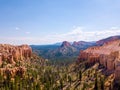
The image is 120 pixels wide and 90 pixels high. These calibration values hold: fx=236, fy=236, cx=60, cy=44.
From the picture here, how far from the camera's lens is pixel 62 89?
553 ft

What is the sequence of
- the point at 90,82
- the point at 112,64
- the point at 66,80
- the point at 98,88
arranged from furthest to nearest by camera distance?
the point at 66,80, the point at 112,64, the point at 90,82, the point at 98,88

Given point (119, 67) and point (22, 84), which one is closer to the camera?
point (119, 67)

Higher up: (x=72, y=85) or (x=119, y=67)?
(x=119, y=67)

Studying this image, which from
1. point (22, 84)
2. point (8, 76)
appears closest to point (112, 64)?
point (22, 84)

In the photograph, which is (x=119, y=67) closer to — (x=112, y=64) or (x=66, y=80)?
(x=112, y=64)

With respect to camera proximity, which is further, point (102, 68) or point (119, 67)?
point (102, 68)

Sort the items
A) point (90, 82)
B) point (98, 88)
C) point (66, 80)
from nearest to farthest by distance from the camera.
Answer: point (98, 88) → point (90, 82) → point (66, 80)

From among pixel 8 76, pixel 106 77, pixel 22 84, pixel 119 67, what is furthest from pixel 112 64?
pixel 8 76

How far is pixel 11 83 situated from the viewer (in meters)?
170

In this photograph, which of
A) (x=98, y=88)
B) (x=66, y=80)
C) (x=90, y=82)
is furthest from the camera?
(x=66, y=80)

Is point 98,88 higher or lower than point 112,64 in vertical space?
lower

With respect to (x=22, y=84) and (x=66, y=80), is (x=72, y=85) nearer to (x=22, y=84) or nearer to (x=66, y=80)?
(x=66, y=80)

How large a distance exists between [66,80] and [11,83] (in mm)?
46373

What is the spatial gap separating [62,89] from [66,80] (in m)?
25.0
